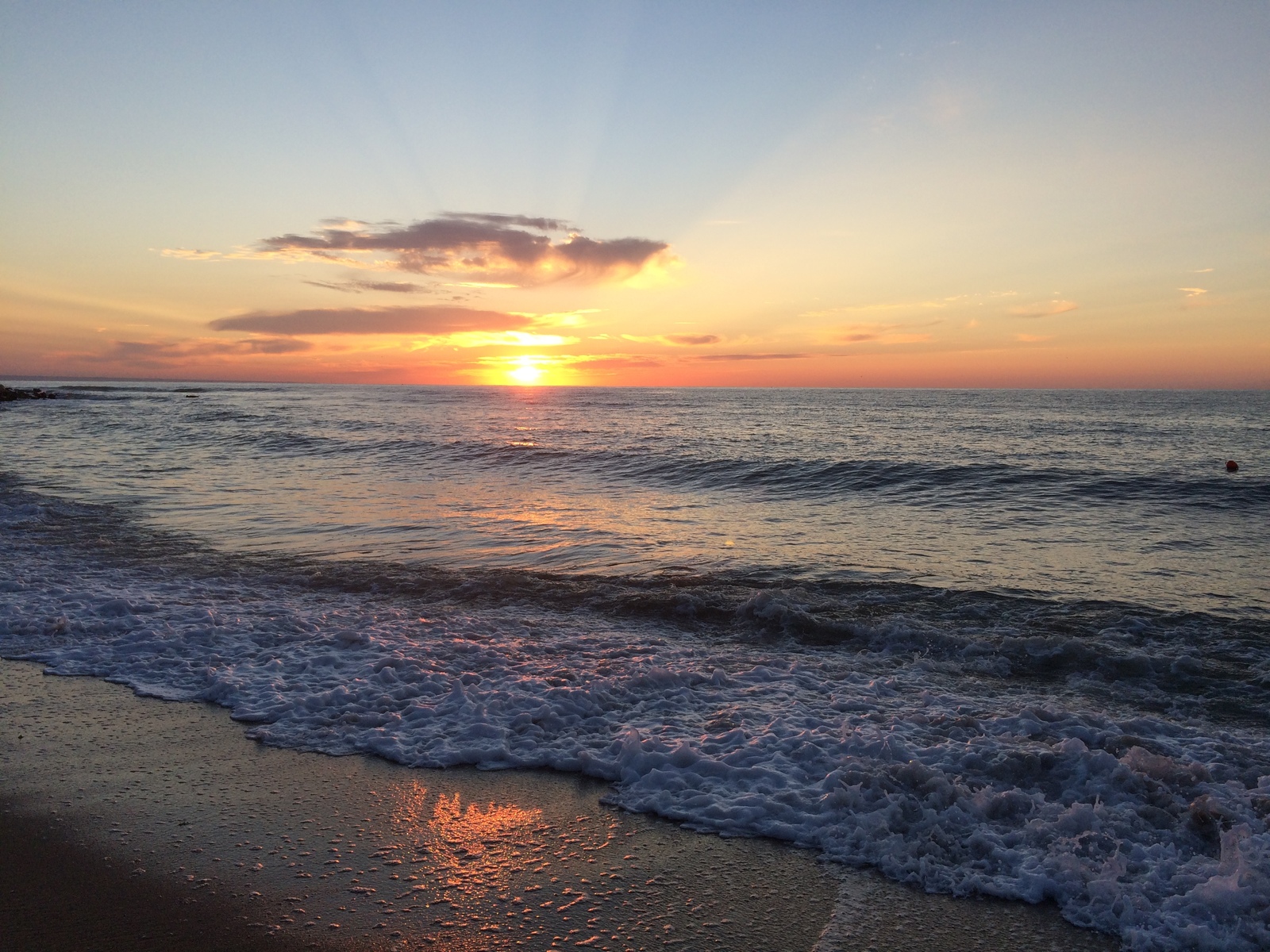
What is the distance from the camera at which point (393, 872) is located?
3.96 m

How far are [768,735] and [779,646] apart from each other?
8.37ft

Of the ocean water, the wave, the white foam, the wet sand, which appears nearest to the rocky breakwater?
the wave

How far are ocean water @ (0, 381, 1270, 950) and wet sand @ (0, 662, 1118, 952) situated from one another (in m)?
0.29

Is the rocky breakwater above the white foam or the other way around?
above

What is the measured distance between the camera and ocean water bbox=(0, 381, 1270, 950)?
176 inches

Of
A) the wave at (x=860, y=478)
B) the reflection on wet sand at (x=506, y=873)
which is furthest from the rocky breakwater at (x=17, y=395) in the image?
the reflection on wet sand at (x=506, y=873)

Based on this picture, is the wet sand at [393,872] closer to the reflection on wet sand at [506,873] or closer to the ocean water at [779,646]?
the reflection on wet sand at [506,873]

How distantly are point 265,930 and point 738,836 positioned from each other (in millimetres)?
2552

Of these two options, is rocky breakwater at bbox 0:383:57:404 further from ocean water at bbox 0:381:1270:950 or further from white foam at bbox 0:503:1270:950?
white foam at bbox 0:503:1270:950

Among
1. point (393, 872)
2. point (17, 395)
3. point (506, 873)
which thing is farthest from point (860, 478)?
point (17, 395)

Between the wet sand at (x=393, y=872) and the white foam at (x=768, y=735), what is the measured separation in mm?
277

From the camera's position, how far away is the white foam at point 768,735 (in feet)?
13.4

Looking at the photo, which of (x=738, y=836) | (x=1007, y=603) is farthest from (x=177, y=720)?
(x=1007, y=603)

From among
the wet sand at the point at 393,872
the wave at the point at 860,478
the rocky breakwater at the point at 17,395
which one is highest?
the rocky breakwater at the point at 17,395
